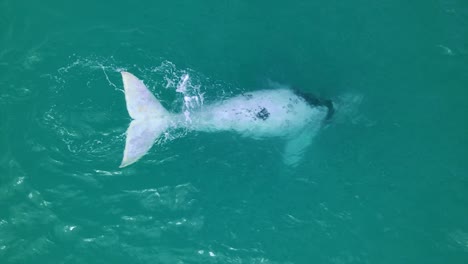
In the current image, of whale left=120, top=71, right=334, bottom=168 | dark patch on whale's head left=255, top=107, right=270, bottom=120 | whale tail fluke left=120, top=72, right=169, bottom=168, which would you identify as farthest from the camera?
dark patch on whale's head left=255, top=107, right=270, bottom=120

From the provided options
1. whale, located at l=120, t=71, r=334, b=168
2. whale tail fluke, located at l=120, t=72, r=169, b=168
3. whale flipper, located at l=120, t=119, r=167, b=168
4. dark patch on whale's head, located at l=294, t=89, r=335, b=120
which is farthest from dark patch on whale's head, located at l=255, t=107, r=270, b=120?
whale flipper, located at l=120, t=119, r=167, b=168

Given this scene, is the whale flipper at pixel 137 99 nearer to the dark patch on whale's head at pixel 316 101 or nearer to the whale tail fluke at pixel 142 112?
the whale tail fluke at pixel 142 112

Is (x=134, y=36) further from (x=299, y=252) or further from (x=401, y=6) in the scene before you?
(x=401, y=6)

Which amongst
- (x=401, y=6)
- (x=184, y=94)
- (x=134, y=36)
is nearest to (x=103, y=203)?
(x=184, y=94)

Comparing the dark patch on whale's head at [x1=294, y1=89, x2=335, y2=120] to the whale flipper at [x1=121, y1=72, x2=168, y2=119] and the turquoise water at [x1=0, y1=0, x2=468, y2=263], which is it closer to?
the turquoise water at [x1=0, y1=0, x2=468, y2=263]

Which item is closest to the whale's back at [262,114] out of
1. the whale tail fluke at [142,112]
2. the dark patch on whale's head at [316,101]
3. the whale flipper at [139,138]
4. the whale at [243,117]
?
the whale at [243,117]

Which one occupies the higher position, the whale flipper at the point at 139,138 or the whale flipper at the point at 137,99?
the whale flipper at the point at 137,99
